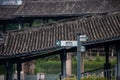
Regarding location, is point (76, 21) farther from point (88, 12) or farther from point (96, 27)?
point (88, 12)

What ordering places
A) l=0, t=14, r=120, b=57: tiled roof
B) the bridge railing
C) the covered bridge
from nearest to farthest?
the covered bridge
l=0, t=14, r=120, b=57: tiled roof
the bridge railing

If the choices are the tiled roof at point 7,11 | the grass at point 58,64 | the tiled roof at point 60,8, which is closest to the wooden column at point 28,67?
the grass at point 58,64

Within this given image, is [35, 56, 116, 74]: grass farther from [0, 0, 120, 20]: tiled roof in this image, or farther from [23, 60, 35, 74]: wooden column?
[0, 0, 120, 20]: tiled roof

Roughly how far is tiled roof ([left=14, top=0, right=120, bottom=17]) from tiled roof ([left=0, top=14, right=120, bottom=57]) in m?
8.26

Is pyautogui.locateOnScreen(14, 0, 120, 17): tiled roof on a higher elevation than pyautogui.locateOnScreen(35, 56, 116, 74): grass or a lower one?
higher

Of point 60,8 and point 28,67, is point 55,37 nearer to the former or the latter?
point 60,8

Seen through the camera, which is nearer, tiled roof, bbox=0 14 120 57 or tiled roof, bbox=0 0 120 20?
tiled roof, bbox=0 14 120 57

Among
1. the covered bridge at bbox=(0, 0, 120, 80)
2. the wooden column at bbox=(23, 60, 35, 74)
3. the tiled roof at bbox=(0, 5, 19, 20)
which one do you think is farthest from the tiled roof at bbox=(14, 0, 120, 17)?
the covered bridge at bbox=(0, 0, 120, 80)

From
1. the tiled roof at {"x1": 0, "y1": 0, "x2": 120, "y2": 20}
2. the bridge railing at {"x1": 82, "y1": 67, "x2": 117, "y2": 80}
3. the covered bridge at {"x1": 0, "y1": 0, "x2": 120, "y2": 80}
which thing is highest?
the tiled roof at {"x1": 0, "y1": 0, "x2": 120, "y2": 20}

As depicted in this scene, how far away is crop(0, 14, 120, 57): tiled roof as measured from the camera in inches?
722

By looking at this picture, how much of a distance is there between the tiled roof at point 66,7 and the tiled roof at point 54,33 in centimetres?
826

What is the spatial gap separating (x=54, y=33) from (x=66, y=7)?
10046 millimetres

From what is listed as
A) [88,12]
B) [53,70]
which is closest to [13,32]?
[88,12]

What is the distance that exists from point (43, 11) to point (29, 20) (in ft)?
4.32
